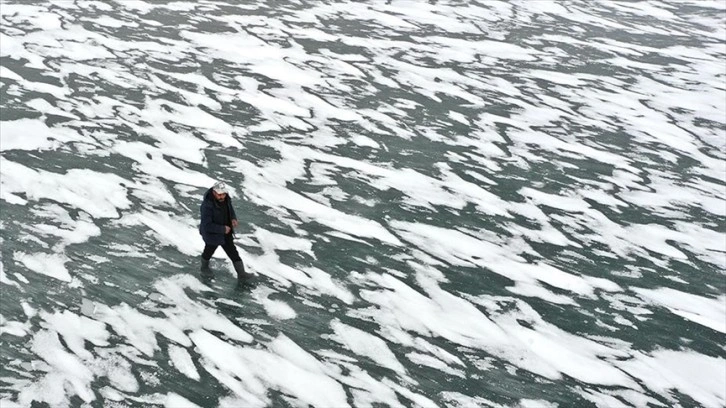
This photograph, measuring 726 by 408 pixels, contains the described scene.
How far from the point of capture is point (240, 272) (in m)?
6.98

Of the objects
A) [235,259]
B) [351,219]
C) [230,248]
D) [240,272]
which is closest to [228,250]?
[230,248]

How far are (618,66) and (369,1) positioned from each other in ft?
22.8

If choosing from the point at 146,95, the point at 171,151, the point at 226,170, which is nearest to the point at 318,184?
the point at 226,170

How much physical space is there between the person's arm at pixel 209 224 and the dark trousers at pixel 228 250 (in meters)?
Answer: 0.09

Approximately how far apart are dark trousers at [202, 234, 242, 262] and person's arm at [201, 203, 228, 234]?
88 mm

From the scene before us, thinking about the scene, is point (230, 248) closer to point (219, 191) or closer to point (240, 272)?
point (240, 272)

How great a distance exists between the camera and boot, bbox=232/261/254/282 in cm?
694

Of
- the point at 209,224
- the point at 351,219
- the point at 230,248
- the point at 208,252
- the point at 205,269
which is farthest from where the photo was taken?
the point at 351,219

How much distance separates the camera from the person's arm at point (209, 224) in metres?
6.65

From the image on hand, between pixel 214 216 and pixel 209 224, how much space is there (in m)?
0.09

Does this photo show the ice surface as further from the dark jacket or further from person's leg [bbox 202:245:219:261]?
the dark jacket

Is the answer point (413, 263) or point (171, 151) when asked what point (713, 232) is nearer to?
point (413, 263)

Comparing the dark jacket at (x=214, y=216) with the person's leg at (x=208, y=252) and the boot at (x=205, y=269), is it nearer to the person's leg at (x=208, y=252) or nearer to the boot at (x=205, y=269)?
the person's leg at (x=208, y=252)

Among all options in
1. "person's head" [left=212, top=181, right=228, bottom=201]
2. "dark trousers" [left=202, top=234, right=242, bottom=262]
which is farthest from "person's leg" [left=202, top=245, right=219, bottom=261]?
"person's head" [left=212, top=181, right=228, bottom=201]
